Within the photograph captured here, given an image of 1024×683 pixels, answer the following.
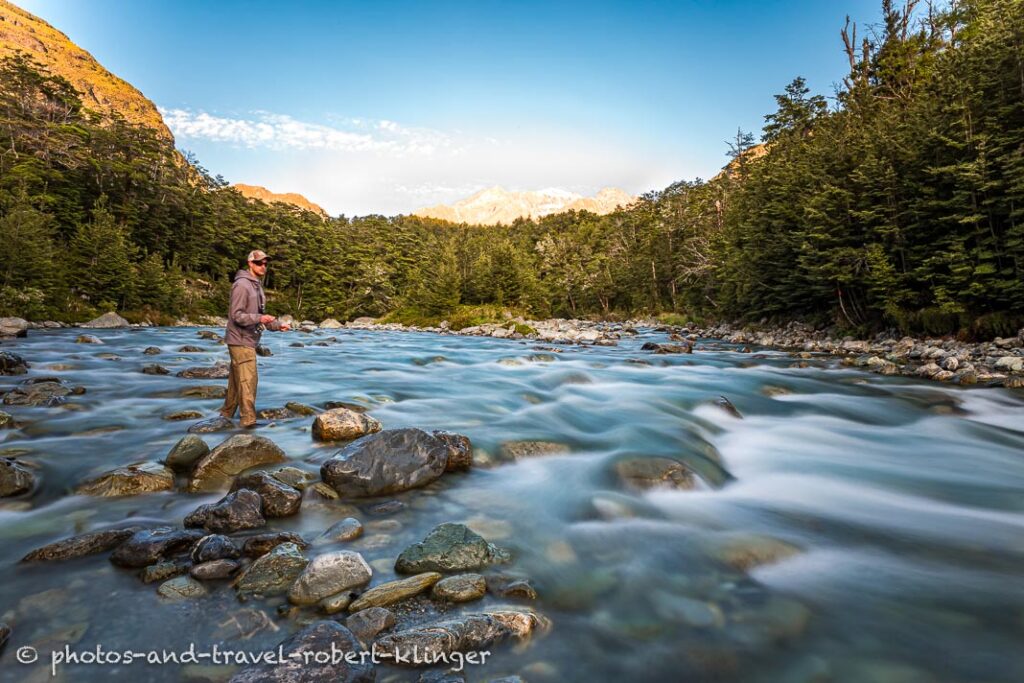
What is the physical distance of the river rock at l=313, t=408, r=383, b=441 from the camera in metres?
6.43

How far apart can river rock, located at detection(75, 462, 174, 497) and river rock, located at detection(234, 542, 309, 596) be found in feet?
7.26

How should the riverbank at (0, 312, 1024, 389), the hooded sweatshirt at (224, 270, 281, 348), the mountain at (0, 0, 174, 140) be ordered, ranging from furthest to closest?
the mountain at (0, 0, 174, 140) < the riverbank at (0, 312, 1024, 389) < the hooded sweatshirt at (224, 270, 281, 348)

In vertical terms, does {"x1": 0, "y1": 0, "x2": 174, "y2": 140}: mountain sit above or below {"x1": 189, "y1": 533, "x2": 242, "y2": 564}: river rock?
above

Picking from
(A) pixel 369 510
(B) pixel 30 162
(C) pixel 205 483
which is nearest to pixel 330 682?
(A) pixel 369 510

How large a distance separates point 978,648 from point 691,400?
7.21m

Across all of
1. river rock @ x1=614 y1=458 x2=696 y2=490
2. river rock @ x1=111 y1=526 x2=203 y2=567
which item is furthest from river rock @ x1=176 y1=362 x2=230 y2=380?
river rock @ x1=614 y1=458 x2=696 y2=490

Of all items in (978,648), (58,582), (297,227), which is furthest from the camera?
(297,227)

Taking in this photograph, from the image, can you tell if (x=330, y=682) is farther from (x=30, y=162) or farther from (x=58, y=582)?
(x=30, y=162)

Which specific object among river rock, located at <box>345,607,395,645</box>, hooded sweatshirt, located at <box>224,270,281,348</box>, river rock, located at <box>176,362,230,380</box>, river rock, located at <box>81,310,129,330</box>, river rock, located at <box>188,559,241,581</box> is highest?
hooded sweatshirt, located at <box>224,270,281,348</box>

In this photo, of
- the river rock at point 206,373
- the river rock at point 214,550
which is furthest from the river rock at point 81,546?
the river rock at point 206,373

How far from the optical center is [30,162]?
4428 centimetres

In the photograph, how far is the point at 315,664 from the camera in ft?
7.64

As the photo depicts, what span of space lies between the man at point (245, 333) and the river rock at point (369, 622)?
5.21m

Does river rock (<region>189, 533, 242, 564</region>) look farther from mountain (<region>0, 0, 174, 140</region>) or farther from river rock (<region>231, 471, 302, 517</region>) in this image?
mountain (<region>0, 0, 174, 140</region>)
